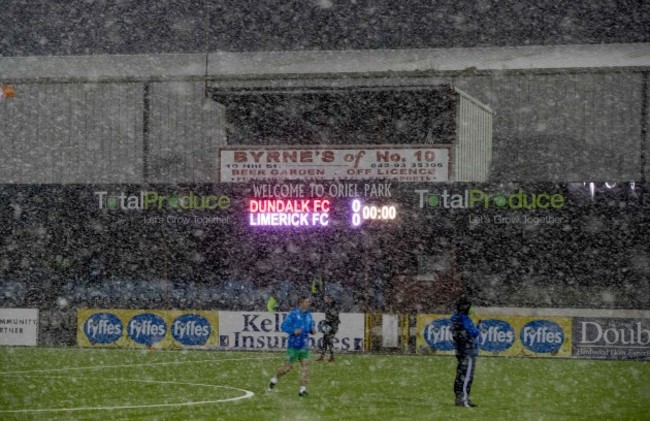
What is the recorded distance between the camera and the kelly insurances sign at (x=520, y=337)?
32594 millimetres

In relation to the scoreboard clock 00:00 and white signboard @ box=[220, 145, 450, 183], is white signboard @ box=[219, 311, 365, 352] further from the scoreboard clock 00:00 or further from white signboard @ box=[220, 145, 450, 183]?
white signboard @ box=[220, 145, 450, 183]

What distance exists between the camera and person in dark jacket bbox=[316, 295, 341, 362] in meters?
30.8

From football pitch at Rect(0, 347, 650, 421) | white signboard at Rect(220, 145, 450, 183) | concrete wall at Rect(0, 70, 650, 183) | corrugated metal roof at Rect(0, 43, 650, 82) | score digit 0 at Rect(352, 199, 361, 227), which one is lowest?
football pitch at Rect(0, 347, 650, 421)

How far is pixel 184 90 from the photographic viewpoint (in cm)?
4791

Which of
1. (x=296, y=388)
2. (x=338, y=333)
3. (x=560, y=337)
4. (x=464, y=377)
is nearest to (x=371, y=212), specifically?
(x=338, y=333)

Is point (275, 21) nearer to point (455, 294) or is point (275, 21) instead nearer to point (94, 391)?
point (455, 294)

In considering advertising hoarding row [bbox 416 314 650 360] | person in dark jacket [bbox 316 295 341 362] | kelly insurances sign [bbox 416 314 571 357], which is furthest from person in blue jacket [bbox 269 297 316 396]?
advertising hoarding row [bbox 416 314 650 360]

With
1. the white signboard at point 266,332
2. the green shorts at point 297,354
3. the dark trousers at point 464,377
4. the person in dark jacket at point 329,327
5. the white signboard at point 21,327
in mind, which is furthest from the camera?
the white signboard at point 21,327

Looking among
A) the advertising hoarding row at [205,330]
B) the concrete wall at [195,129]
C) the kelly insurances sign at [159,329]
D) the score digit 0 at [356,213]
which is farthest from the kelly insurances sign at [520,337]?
the concrete wall at [195,129]

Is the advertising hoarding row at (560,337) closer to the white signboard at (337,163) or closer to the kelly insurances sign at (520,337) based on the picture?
the kelly insurances sign at (520,337)

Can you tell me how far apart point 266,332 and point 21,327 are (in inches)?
272

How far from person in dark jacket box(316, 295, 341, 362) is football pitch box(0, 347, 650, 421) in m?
0.53

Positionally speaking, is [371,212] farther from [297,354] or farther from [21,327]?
[297,354]

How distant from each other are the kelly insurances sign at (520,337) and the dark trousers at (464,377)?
13.1 m
